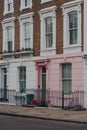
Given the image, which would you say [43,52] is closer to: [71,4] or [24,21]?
[24,21]

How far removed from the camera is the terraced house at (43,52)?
89.1ft

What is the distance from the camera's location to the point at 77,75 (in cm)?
2708

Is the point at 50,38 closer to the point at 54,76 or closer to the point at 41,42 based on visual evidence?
the point at 41,42

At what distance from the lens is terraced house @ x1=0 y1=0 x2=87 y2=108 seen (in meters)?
27.2

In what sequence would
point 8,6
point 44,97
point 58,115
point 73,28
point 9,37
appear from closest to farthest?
point 58,115, point 73,28, point 44,97, point 9,37, point 8,6

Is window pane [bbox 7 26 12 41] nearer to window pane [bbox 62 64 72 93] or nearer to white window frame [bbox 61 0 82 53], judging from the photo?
white window frame [bbox 61 0 82 53]

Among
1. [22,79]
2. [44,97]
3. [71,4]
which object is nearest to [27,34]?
[22,79]

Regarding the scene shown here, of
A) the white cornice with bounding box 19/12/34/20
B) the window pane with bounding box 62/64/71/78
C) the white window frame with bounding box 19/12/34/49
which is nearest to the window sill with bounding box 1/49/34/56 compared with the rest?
the white window frame with bounding box 19/12/34/49

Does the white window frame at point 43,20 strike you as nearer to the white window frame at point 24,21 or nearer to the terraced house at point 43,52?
the terraced house at point 43,52

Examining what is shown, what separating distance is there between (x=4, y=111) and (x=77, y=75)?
490 centimetres

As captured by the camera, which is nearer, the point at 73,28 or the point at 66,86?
the point at 73,28

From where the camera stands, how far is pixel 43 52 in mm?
30406

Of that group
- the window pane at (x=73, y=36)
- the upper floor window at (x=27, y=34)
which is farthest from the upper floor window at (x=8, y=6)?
the window pane at (x=73, y=36)

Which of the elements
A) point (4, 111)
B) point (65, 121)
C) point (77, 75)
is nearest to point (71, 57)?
point (77, 75)
